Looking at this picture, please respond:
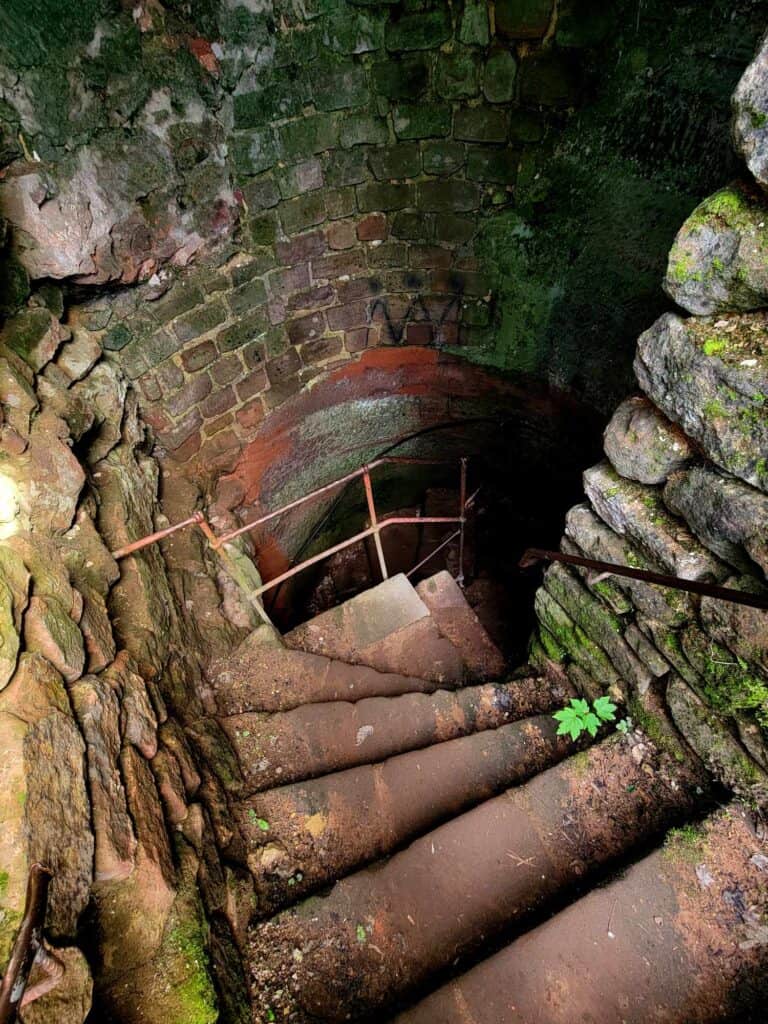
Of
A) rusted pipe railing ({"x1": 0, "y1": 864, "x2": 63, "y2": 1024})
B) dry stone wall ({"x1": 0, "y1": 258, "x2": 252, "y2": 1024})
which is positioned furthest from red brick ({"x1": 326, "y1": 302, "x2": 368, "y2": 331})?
rusted pipe railing ({"x1": 0, "y1": 864, "x2": 63, "y2": 1024})

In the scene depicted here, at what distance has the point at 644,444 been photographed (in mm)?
1808

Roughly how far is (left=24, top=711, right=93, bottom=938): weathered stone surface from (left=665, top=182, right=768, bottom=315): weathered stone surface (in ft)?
→ 7.30

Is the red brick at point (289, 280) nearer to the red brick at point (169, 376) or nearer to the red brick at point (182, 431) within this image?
the red brick at point (169, 376)

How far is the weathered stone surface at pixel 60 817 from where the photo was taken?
1348 mm

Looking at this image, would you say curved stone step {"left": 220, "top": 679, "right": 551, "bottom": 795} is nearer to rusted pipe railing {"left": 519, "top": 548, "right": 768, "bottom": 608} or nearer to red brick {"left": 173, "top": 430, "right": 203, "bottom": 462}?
rusted pipe railing {"left": 519, "top": 548, "right": 768, "bottom": 608}

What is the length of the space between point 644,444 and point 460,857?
1.57m

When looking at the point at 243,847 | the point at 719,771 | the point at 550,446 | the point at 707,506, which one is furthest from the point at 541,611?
the point at 550,446

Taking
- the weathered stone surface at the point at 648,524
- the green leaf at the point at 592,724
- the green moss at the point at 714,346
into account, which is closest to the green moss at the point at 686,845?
the green leaf at the point at 592,724

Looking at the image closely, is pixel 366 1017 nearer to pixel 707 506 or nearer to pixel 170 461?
pixel 707 506

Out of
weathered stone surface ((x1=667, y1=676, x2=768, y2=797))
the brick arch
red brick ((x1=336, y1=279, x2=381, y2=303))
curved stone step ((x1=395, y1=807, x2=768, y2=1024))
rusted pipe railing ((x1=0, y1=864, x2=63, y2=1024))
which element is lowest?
curved stone step ((x1=395, y1=807, x2=768, y2=1024))

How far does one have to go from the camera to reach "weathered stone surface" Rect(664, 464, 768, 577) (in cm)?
148

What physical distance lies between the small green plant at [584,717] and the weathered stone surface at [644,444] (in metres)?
1.00

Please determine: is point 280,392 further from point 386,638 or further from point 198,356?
point 386,638

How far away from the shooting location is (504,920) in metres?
1.79
